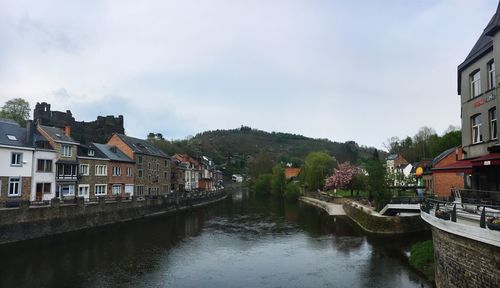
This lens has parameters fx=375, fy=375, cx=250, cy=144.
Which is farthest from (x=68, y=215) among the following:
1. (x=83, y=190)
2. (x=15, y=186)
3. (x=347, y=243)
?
(x=347, y=243)

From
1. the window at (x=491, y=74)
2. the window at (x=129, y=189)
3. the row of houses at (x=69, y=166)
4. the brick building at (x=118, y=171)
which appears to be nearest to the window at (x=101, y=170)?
the row of houses at (x=69, y=166)

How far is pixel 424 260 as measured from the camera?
22.2 metres

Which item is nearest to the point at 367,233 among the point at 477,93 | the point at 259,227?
the point at 259,227

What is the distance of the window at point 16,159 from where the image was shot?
34188 mm

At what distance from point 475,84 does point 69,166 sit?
39.1m

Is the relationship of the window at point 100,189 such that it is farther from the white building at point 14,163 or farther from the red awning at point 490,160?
the red awning at point 490,160

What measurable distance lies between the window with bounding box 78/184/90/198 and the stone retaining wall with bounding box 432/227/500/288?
127 feet

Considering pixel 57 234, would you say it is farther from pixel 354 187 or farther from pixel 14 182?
pixel 354 187

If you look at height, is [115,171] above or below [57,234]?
above

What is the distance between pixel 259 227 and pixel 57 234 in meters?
19.4

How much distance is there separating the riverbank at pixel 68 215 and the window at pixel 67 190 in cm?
447

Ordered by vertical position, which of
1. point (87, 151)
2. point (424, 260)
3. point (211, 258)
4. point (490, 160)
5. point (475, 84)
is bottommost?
point (211, 258)

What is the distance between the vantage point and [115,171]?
50.3 metres

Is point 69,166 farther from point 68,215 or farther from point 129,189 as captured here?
point 129,189
